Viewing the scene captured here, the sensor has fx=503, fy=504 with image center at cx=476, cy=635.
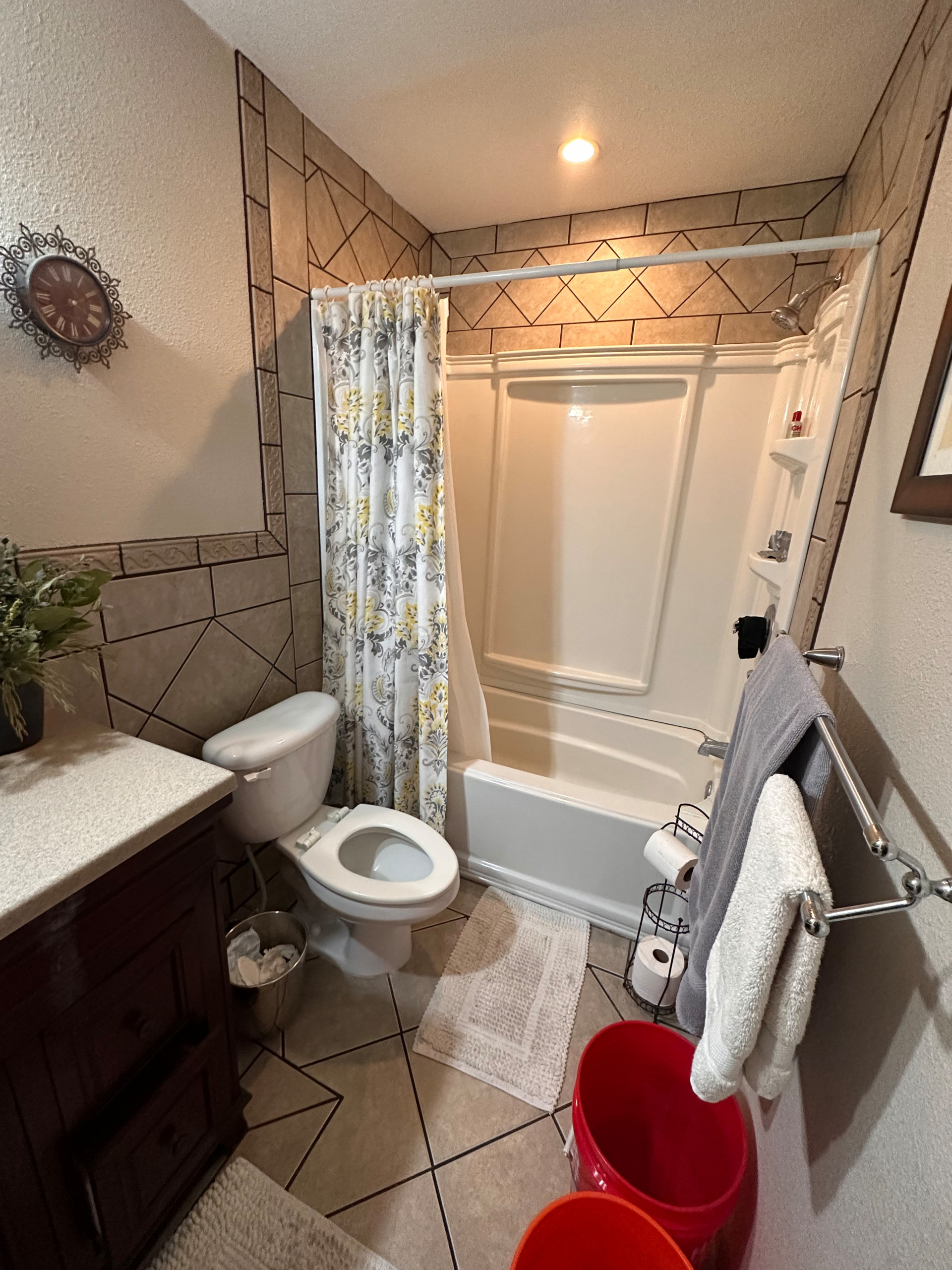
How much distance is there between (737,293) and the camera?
184 centimetres

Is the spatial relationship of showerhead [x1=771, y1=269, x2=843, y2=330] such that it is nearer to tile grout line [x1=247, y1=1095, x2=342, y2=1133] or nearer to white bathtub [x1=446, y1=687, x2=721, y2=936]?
Result: white bathtub [x1=446, y1=687, x2=721, y2=936]

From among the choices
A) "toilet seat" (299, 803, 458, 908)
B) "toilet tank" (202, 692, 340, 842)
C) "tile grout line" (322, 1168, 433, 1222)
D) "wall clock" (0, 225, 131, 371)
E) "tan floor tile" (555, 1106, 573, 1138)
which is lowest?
"tile grout line" (322, 1168, 433, 1222)

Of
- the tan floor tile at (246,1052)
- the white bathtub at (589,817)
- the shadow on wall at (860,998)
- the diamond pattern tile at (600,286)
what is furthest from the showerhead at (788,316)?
the tan floor tile at (246,1052)

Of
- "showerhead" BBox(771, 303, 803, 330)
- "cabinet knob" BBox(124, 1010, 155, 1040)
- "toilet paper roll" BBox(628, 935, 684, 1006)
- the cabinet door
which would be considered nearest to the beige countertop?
the cabinet door

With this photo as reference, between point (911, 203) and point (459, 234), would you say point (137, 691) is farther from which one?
point (459, 234)

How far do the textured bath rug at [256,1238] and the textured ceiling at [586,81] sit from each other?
2515mm

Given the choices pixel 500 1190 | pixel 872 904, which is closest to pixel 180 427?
pixel 872 904

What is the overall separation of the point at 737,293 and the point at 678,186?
41 cm

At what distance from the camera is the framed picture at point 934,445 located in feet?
2.10

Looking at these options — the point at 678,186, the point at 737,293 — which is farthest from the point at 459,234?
the point at 737,293

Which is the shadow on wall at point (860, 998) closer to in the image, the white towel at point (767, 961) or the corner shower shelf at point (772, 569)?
the white towel at point (767, 961)

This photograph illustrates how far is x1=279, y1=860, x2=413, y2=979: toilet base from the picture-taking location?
1459 millimetres

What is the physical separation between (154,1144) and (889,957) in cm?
120

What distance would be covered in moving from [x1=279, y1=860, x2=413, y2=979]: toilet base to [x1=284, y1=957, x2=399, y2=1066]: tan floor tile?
0.03 meters
